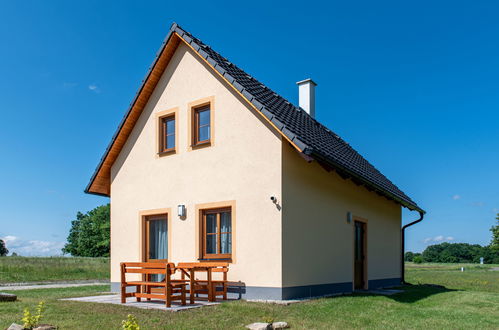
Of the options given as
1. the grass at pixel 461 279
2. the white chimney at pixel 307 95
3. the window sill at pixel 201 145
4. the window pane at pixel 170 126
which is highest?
the white chimney at pixel 307 95

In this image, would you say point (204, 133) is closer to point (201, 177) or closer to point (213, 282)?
point (201, 177)

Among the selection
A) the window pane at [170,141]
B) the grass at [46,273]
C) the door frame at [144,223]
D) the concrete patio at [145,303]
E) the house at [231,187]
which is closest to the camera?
the concrete patio at [145,303]

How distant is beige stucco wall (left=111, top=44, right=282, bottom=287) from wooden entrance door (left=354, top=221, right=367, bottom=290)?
4.73 metres

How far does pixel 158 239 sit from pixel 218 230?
243 centimetres

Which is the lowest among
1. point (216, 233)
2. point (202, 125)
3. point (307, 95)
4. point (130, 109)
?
point (216, 233)

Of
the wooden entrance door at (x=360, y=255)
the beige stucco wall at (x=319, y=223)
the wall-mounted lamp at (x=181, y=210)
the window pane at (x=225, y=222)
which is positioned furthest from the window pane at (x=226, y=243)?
the wooden entrance door at (x=360, y=255)

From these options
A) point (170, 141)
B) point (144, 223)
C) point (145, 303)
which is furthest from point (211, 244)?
point (170, 141)

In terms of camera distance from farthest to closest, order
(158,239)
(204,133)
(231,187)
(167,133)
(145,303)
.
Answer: (167,133) < (158,239) < (204,133) < (231,187) < (145,303)

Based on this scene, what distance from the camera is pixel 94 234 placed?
66312 mm

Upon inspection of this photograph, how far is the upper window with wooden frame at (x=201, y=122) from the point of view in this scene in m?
11.9

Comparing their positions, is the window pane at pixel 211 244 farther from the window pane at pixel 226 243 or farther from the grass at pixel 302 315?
the grass at pixel 302 315

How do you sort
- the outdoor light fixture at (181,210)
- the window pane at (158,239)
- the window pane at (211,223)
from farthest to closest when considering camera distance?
the window pane at (158,239), the outdoor light fixture at (181,210), the window pane at (211,223)

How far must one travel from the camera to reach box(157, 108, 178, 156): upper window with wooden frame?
1286 centimetres

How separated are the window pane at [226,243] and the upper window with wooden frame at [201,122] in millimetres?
2426
